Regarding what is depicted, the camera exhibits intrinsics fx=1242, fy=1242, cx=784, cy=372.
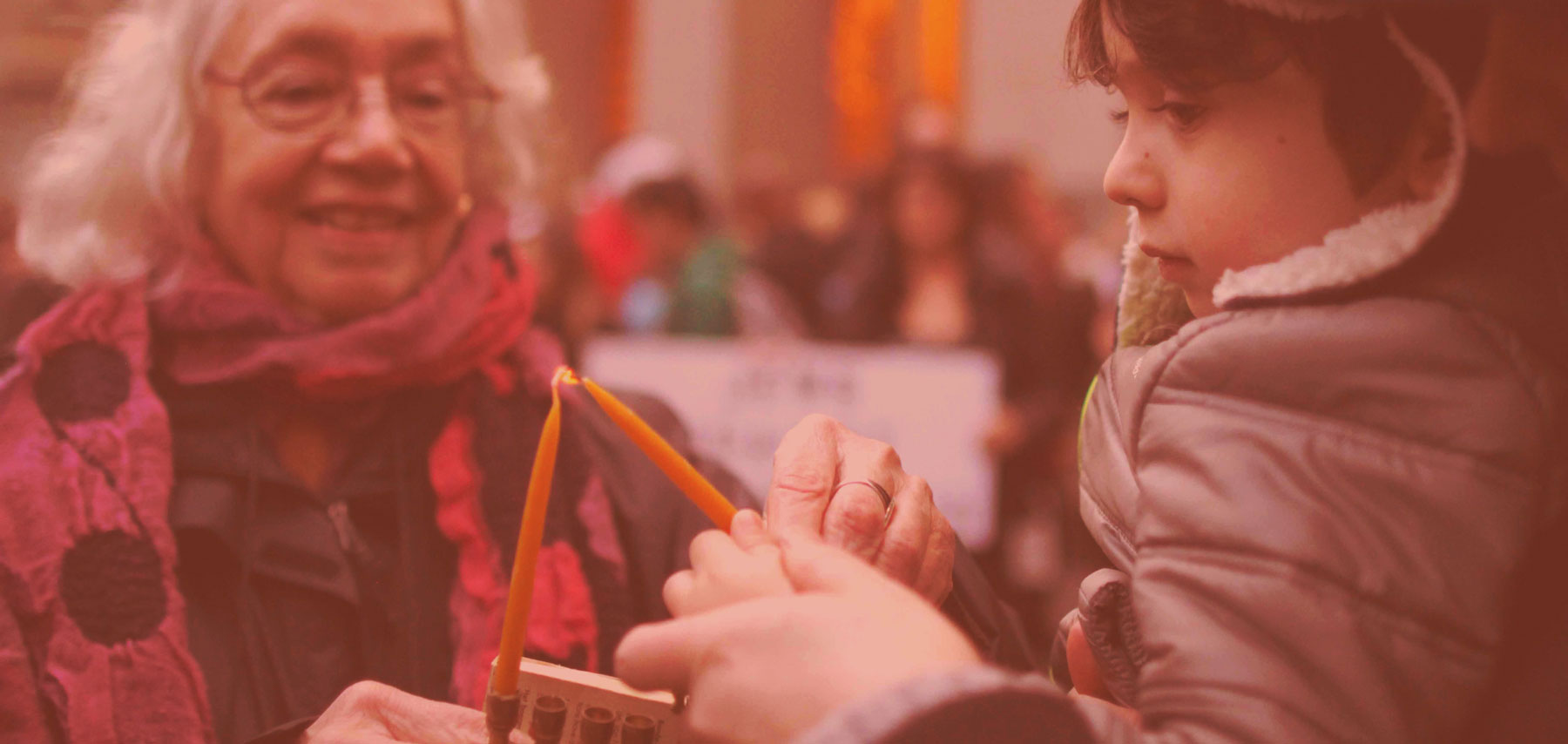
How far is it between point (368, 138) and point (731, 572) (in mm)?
965

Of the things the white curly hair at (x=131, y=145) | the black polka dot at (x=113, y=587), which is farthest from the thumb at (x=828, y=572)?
the white curly hair at (x=131, y=145)

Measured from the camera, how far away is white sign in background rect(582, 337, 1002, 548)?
3705mm

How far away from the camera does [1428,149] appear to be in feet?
2.35

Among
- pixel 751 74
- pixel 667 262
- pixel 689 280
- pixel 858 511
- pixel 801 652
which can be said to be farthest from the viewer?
pixel 751 74

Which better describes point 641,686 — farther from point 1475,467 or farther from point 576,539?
point 576,539

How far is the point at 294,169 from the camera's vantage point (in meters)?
1.48

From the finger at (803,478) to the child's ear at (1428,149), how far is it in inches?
16.3

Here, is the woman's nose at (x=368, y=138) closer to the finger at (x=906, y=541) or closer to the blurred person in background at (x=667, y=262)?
the finger at (x=906, y=541)

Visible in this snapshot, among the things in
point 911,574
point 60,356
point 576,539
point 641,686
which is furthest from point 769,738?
point 60,356

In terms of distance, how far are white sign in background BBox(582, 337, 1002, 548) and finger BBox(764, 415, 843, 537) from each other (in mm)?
2578

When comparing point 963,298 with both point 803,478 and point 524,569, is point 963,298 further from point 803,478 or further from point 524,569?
point 524,569

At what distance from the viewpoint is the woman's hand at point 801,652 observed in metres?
0.63

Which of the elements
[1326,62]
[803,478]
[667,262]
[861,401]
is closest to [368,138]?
[803,478]

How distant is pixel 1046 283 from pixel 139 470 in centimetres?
300
